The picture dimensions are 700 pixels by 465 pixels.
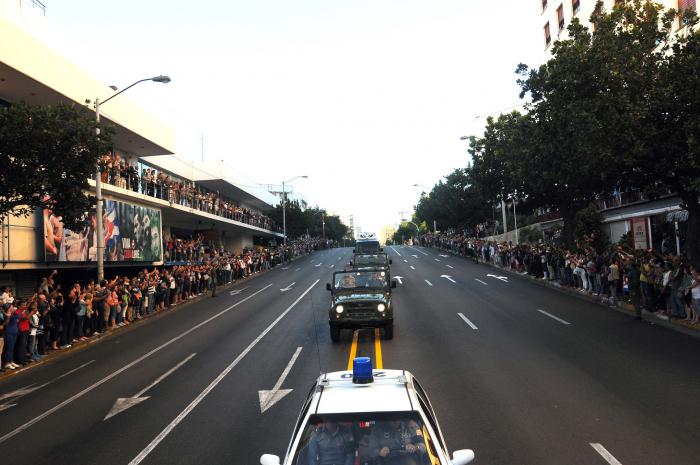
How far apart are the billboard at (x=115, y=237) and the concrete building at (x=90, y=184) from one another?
0.14 feet

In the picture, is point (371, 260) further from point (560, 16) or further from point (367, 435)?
point (560, 16)

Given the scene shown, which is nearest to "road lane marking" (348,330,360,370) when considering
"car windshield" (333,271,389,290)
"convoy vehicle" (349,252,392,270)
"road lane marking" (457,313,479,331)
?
"car windshield" (333,271,389,290)

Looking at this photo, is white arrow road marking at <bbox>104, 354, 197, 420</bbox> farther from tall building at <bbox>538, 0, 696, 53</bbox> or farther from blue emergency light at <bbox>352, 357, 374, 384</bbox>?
tall building at <bbox>538, 0, 696, 53</bbox>

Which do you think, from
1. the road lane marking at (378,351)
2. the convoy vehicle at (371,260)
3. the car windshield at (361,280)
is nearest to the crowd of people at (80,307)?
the car windshield at (361,280)

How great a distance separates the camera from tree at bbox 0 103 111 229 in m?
11.9

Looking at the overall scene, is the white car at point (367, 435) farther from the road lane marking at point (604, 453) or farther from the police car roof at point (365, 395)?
the road lane marking at point (604, 453)

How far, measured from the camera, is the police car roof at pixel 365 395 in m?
4.57

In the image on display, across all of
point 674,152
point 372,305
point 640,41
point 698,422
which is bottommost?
point 698,422

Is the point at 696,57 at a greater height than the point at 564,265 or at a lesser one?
greater

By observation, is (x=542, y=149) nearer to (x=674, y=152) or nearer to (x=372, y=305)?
(x=674, y=152)

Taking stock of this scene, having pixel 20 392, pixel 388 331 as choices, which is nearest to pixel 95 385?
pixel 20 392

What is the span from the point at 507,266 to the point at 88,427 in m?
34.5

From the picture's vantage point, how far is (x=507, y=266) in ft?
130

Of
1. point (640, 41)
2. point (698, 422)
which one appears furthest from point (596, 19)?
point (698, 422)
